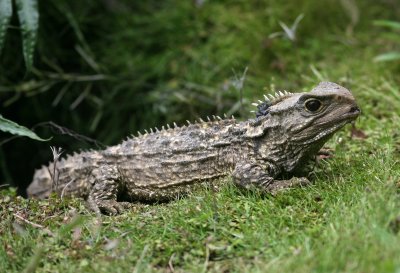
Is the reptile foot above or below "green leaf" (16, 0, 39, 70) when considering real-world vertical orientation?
below

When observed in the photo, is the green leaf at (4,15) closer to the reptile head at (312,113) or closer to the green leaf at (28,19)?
the green leaf at (28,19)

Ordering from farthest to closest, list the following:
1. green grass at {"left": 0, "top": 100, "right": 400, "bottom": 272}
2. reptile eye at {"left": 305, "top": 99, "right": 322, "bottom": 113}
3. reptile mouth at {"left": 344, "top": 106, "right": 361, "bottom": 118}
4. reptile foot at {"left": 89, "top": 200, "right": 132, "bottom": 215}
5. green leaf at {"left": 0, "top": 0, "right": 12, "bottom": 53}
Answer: green leaf at {"left": 0, "top": 0, "right": 12, "bottom": 53} < reptile foot at {"left": 89, "top": 200, "right": 132, "bottom": 215} < reptile eye at {"left": 305, "top": 99, "right": 322, "bottom": 113} < reptile mouth at {"left": 344, "top": 106, "right": 361, "bottom": 118} < green grass at {"left": 0, "top": 100, "right": 400, "bottom": 272}

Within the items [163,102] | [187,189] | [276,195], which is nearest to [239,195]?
[276,195]

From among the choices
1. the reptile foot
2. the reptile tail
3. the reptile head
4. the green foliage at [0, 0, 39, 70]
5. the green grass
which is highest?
the green foliage at [0, 0, 39, 70]

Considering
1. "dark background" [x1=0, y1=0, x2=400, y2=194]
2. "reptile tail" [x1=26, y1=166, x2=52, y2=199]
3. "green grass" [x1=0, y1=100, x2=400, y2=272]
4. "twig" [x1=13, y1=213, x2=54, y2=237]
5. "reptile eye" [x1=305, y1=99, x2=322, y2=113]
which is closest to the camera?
"green grass" [x1=0, y1=100, x2=400, y2=272]

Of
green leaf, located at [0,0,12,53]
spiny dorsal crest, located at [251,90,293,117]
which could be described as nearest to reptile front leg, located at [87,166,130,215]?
spiny dorsal crest, located at [251,90,293,117]

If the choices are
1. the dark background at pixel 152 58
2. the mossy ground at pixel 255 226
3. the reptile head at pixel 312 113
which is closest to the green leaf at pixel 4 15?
the mossy ground at pixel 255 226

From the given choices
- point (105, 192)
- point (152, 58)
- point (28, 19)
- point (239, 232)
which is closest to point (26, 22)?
point (28, 19)

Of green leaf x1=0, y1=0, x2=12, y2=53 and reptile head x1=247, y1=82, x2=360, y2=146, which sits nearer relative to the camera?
reptile head x1=247, y1=82, x2=360, y2=146

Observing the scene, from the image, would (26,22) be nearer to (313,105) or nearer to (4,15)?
(4,15)

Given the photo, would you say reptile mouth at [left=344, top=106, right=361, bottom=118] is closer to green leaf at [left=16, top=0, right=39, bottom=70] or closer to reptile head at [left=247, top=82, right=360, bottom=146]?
reptile head at [left=247, top=82, right=360, bottom=146]
